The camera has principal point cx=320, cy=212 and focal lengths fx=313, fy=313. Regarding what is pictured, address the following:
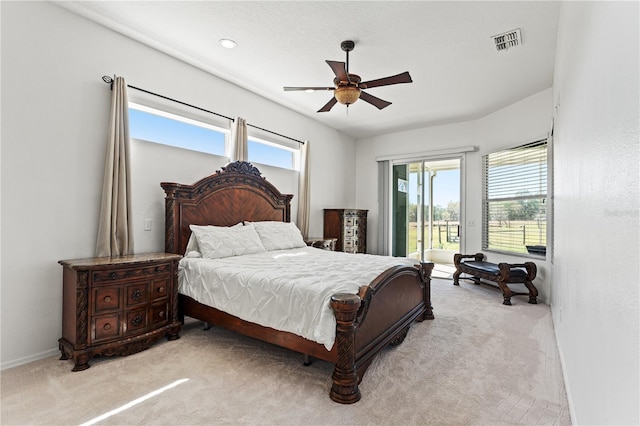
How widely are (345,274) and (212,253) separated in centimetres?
152

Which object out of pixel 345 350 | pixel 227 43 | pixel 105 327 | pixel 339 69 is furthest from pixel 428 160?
pixel 105 327

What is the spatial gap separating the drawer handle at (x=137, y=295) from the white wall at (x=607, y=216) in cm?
295

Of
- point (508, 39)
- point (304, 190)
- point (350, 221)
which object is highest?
point (508, 39)

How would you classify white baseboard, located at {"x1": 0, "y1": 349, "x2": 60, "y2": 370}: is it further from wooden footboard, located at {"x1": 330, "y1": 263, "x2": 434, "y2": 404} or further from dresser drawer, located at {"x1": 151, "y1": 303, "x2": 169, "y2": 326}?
wooden footboard, located at {"x1": 330, "y1": 263, "x2": 434, "y2": 404}

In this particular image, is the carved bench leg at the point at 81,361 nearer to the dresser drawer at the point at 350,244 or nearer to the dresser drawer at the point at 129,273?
the dresser drawer at the point at 129,273

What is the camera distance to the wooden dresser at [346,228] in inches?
227

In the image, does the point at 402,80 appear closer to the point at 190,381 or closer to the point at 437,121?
A: the point at 190,381

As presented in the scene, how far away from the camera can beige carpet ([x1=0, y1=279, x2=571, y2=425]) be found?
1.78 metres

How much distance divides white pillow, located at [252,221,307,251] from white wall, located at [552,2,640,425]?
3100 mm

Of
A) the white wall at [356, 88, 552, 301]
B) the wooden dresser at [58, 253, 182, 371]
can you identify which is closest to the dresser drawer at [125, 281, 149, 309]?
the wooden dresser at [58, 253, 182, 371]

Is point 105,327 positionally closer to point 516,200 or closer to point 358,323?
point 358,323

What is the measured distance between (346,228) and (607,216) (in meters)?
4.85

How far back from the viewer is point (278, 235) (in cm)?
422

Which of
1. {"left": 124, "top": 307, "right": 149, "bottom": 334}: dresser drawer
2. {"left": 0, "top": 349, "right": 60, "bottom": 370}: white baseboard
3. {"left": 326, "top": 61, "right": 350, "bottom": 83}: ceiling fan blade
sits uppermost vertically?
{"left": 326, "top": 61, "right": 350, "bottom": 83}: ceiling fan blade
